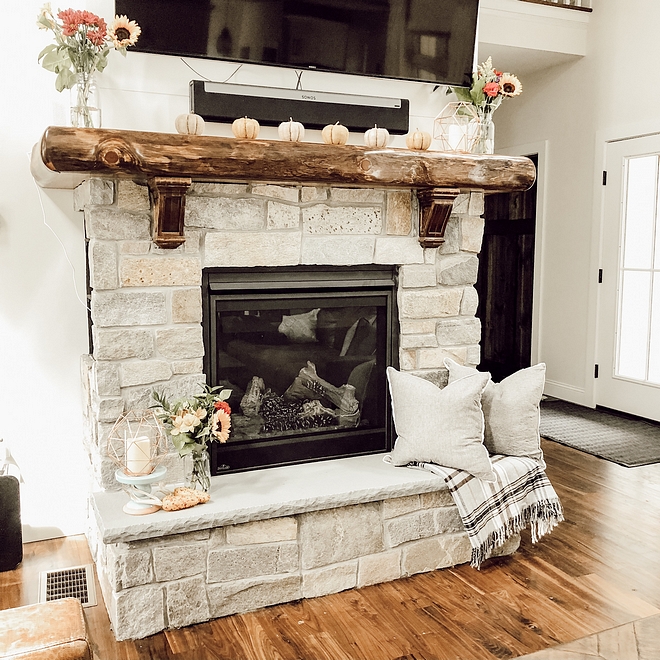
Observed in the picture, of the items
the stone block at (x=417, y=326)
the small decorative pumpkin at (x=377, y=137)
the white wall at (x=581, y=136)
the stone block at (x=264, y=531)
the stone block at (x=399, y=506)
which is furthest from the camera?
the white wall at (x=581, y=136)

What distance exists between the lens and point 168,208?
2.42 metres

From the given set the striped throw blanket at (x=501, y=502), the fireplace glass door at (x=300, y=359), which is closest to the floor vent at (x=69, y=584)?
the fireplace glass door at (x=300, y=359)

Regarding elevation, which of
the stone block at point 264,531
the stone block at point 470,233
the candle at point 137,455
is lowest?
the stone block at point 264,531

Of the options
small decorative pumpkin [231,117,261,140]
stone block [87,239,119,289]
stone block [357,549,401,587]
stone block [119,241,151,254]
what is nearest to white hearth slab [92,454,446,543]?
stone block [357,549,401,587]

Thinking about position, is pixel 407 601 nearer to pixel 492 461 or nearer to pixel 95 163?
pixel 492 461

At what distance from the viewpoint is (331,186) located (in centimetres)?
274

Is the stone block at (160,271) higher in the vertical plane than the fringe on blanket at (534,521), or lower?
higher

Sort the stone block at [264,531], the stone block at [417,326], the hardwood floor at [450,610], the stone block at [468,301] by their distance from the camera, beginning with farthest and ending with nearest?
the stone block at [468,301] < the stone block at [417,326] < the stone block at [264,531] < the hardwood floor at [450,610]

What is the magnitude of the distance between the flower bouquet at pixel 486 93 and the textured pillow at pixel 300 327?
3.31 ft

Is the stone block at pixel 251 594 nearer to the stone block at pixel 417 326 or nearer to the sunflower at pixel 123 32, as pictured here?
the stone block at pixel 417 326

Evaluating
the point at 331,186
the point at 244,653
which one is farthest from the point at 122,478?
the point at 331,186

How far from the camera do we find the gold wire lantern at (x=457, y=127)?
9.61 ft

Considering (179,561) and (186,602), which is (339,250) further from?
(186,602)

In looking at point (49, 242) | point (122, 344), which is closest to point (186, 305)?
point (122, 344)
